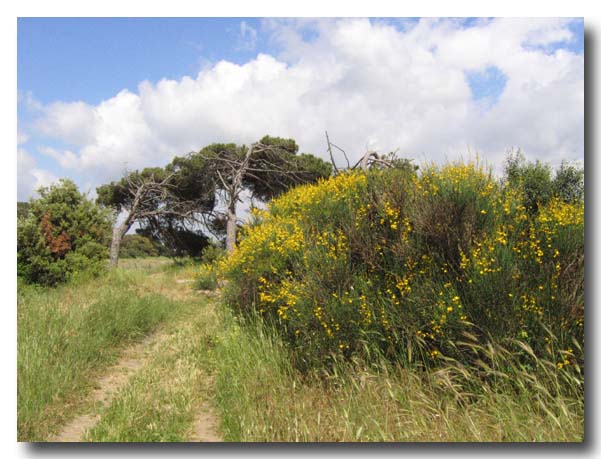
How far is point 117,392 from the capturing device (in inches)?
189

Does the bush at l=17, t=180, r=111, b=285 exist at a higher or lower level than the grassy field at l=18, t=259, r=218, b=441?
higher

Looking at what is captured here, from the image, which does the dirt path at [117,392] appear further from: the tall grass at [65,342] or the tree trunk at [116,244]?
the tree trunk at [116,244]

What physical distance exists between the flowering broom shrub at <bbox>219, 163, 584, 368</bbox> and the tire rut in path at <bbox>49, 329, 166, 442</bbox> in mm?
2188

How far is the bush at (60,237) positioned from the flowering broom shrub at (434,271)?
7328 millimetres

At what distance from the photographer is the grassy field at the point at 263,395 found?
3480 millimetres

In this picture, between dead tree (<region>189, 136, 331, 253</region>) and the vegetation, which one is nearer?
the vegetation

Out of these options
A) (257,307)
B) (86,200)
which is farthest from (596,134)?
(86,200)

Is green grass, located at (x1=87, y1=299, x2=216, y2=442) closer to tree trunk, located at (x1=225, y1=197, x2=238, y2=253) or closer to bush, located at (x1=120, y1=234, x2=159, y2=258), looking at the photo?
tree trunk, located at (x1=225, y1=197, x2=238, y2=253)

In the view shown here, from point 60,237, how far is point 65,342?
6085mm

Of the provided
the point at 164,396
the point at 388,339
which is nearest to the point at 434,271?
the point at 388,339

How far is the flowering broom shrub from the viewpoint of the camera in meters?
3.81

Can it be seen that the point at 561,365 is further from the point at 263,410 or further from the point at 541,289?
the point at 263,410

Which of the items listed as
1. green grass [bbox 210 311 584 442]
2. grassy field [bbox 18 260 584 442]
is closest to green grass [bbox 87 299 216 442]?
grassy field [bbox 18 260 584 442]
